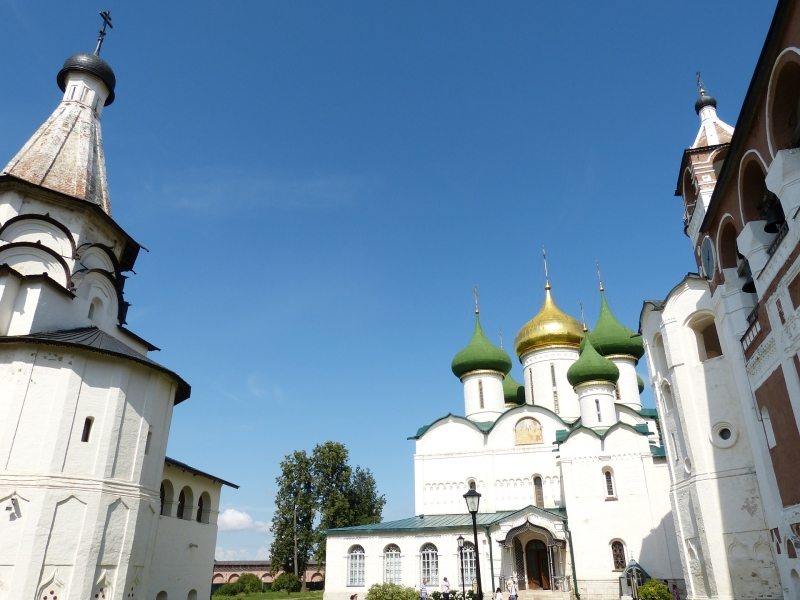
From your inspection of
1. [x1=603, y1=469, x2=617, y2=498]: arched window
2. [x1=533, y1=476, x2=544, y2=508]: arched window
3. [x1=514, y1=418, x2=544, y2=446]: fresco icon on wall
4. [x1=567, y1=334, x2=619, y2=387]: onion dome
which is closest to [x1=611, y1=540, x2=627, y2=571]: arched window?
[x1=603, y1=469, x2=617, y2=498]: arched window

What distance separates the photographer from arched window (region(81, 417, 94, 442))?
38.0ft

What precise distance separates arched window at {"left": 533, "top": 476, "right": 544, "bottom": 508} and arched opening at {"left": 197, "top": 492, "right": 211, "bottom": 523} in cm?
1261

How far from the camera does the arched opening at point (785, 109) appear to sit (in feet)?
30.1

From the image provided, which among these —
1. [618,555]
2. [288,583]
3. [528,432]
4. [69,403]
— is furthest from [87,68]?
[288,583]

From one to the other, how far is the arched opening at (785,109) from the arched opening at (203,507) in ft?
55.0

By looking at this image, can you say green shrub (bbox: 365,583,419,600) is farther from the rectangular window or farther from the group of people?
the rectangular window

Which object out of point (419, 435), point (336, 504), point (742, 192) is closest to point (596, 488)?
point (419, 435)

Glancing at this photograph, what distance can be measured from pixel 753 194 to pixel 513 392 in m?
20.2

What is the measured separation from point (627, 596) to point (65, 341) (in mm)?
17960

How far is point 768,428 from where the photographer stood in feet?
37.4

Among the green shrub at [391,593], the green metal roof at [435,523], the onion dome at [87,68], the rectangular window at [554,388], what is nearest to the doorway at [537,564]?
the green metal roof at [435,523]

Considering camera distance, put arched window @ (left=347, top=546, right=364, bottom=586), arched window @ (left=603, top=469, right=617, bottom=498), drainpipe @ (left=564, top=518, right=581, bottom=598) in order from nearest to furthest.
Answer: drainpipe @ (left=564, top=518, right=581, bottom=598)
arched window @ (left=603, top=469, right=617, bottom=498)
arched window @ (left=347, top=546, right=364, bottom=586)

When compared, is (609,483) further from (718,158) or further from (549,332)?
(718,158)

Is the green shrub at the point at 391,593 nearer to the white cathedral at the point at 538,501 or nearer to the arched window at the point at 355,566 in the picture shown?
the white cathedral at the point at 538,501
